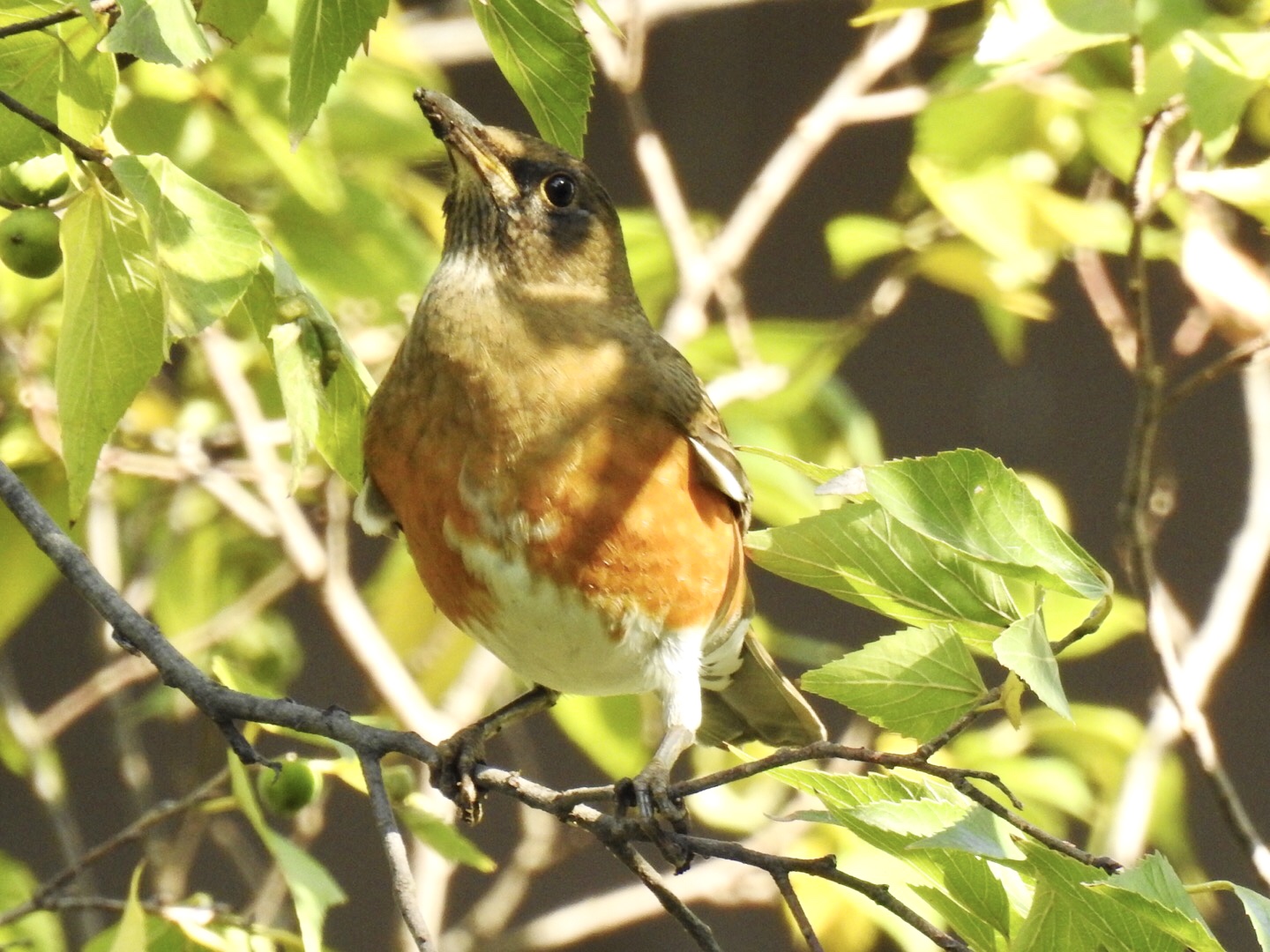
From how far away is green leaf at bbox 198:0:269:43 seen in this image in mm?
1794

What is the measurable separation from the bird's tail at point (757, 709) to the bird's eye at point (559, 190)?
37.2 inches

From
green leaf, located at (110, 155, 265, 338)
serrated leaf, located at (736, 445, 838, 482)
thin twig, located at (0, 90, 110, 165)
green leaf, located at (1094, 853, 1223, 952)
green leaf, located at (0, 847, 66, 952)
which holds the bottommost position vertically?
green leaf, located at (0, 847, 66, 952)

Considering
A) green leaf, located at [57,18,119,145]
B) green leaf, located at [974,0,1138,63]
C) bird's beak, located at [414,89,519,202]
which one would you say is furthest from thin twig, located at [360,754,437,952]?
green leaf, located at [974,0,1138,63]

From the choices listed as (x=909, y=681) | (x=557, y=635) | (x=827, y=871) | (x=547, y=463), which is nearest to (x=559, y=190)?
(x=547, y=463)

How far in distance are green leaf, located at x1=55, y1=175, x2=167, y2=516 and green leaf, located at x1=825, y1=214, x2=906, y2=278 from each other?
5.93ft

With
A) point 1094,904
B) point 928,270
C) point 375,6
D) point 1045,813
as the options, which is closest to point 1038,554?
point 1094,904

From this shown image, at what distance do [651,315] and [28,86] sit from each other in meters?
2.37

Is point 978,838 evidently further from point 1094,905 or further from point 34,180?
point 34,180

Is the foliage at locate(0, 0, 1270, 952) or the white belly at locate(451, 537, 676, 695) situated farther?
the white belly at locate(451, 537, 676, 695)

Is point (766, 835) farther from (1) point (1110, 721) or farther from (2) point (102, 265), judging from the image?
(2) point (102, 265)

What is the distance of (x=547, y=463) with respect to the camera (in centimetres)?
254

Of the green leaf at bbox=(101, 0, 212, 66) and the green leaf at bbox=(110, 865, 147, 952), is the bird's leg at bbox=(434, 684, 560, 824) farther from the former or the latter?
the green leaf at bbox=(101, 0, 212, 66)

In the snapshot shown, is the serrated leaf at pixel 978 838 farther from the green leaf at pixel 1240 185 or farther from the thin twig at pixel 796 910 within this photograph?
the green leaf at pixel 1240 185

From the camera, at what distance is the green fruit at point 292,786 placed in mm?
2295
